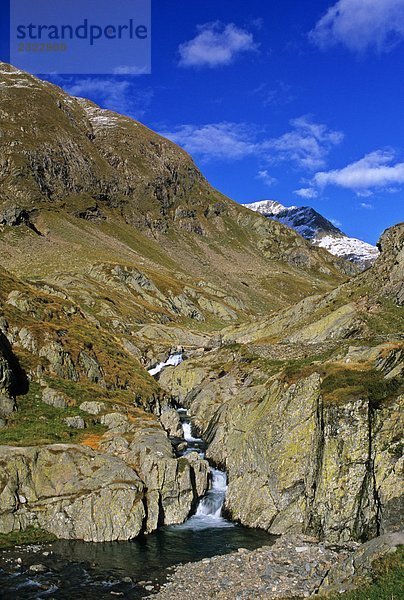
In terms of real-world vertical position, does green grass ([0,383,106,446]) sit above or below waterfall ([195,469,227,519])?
above

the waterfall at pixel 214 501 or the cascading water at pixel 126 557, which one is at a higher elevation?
the waterfall at pixel 214 501

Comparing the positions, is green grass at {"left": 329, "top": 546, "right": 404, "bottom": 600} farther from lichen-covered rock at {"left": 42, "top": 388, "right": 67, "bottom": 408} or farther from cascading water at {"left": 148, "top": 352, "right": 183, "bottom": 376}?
cascading water at {"left": 148, "top": 352, "right": 183, "bottom": 376}

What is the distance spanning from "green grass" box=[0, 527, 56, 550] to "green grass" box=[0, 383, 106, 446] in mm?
8923

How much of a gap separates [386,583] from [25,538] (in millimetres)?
26468

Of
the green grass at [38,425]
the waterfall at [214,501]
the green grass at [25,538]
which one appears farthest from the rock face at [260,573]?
the green grass at [38,425]

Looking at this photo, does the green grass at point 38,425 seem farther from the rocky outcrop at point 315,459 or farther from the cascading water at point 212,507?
the rocky outcrop at point 315,459

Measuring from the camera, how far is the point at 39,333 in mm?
67438

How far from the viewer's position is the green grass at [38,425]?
1799 inches

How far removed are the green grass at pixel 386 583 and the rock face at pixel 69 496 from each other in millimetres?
20986

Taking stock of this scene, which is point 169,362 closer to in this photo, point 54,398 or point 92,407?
point 92,407

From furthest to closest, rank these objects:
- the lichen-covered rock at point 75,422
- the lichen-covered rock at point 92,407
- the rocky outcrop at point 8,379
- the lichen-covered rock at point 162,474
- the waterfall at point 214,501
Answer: the lichen-covered rock at point 92,407
the lichen-covered rock at point 75,422
the rocky outcrop at point 8,379
the waterfall at point 214,501
the lichen-covered rock at point 162,474

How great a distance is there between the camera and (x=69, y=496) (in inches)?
1495

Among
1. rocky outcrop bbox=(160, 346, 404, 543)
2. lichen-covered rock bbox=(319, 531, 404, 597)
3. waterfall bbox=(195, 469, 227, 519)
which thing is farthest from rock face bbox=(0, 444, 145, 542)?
lichen-covered rock bbox=(319, 531, 404, 597)

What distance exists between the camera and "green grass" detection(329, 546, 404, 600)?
18719 mm
